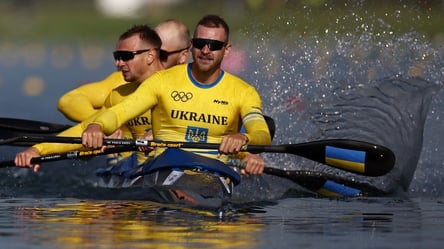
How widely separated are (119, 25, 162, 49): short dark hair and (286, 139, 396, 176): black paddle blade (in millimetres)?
1937

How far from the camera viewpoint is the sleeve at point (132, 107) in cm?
1334

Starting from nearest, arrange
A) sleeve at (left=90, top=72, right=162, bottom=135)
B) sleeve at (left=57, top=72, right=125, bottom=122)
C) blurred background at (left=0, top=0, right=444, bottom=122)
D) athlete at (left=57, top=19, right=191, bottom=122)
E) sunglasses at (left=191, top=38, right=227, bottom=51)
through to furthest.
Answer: sleeve at (left=90, top=72, right=162, bottom=135)
sunglasses at (left=191, top=38, right=227, bottom=51)
athlete at (left=57, top=19, right=191, bottom=122)
sleeve at (left=57, top=72, right=125, bottom=122)
blurred background at (left=0, top=0, right=444, bottom=122)

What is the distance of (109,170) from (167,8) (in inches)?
1557

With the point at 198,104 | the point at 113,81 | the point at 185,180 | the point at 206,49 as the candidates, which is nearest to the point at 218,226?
the point at 185,180

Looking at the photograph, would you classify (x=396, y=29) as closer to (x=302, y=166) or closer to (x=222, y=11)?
(x=302, y=166)

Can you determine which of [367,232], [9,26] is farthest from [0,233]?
[9,26]

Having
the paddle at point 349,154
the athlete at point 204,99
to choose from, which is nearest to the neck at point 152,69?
the athlete at point 204,99

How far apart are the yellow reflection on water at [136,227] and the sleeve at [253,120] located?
1145 mm

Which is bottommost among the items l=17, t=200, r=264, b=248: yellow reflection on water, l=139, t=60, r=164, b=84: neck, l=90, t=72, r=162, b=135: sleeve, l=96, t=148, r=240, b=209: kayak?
l=17, t=200, r=264, b=248: yellow reflection on water

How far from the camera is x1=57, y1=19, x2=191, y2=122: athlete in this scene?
15.8m

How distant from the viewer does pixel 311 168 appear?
17.1 metres

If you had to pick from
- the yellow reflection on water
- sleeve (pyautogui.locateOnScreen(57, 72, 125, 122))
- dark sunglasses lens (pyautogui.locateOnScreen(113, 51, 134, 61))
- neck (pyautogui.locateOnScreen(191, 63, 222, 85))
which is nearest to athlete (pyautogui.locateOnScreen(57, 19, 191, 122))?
sleeve (pyautogui.locateOnScreen(57, 72, 125, 122))

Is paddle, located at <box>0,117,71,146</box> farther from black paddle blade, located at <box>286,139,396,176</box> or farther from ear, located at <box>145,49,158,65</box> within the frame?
black paddle blade, located at <box>286,139,396,176</box>

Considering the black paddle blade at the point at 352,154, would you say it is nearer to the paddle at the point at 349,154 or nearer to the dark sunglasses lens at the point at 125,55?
the paddle at the point at 349,154
